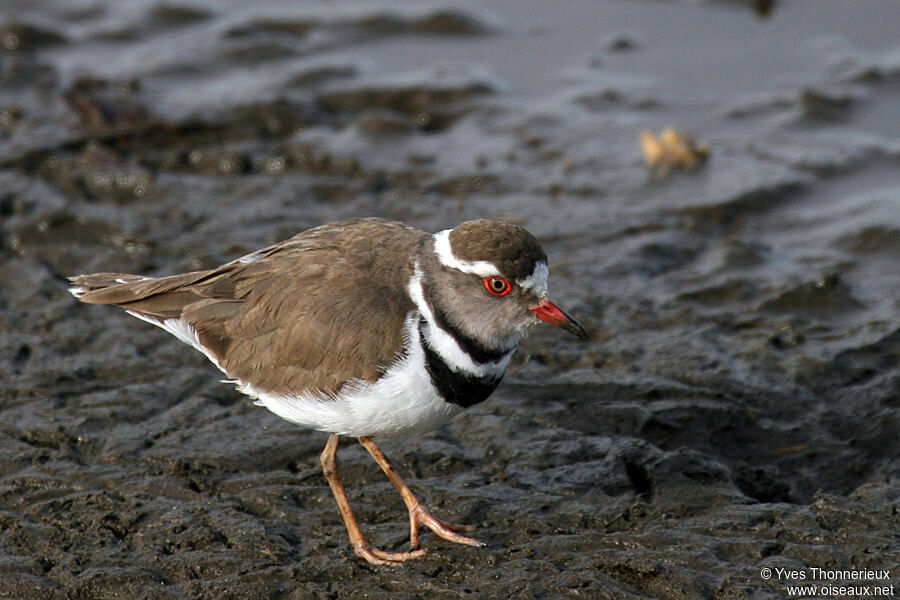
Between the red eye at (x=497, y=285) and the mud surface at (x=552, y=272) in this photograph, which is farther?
the mud surface at (x=552, y=272)

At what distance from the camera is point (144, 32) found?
40.1 feet

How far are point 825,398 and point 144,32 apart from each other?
8633 millimetres

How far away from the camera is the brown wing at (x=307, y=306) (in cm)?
556

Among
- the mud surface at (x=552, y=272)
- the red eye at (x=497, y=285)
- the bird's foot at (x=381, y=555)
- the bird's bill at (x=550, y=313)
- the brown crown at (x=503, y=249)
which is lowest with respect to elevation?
the bird's foot at (x=381, y=555)

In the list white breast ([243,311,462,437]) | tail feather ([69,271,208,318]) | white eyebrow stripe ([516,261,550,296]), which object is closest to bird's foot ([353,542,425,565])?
white breast ([243,311,462,437])

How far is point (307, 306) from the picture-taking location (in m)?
5.71

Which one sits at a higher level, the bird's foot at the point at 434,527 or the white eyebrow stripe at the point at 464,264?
the white eyebrow stripe at the point at 464,264

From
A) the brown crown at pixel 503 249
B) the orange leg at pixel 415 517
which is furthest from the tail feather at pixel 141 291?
the brown crown at pixel 503 249

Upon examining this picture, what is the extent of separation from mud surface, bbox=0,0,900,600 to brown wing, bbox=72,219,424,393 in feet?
2.57

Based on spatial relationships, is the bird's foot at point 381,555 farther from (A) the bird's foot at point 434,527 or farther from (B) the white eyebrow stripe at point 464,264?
(B) the white eyebrow stripe at point 464,264

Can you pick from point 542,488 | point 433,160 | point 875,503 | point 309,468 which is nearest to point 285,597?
point 309,468

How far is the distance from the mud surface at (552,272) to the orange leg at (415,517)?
92mm

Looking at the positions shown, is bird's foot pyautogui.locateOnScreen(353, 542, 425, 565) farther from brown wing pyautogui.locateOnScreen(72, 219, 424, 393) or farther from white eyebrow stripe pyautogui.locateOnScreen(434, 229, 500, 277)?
white eyebrow stripe pyautogui.locateOnScreen(434, 229, 500, 277)

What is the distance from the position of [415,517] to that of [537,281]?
4.71 feet
